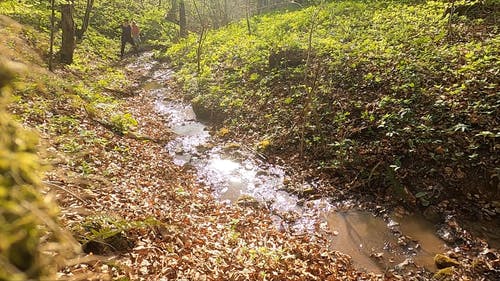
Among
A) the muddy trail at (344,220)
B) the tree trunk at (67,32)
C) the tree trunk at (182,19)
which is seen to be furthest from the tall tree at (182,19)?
the muddy trail at (344,220)

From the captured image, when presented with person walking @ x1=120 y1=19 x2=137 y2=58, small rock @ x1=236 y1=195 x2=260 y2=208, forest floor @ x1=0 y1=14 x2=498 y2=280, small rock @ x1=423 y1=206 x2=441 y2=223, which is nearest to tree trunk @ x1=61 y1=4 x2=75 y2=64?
forest floor @ x1=0 y1=14 x2=498 y2=280

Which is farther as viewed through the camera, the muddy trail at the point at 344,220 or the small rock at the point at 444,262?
the muddy trail at the point at 344,220

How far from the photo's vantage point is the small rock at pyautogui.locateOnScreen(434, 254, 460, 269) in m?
5.49

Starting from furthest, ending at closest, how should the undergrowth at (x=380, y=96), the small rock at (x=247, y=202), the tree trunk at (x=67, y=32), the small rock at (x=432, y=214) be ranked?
the tree trunk at (x=67, y=32)
the small rock at (x=247, y=202)
the undergrowth at (x=380, y=96)
the small rock at (x=432, y=214)

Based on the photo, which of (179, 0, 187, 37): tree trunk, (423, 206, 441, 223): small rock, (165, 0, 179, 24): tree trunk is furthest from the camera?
(165, 0, 179, 24): tree trunk

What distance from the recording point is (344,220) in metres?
6.88

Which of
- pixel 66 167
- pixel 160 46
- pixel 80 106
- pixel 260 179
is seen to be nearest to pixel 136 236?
pixel 66 167

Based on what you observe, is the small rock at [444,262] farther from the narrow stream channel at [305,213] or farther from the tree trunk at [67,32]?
the tree trunk at [67,32]

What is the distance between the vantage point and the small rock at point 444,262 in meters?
5.49

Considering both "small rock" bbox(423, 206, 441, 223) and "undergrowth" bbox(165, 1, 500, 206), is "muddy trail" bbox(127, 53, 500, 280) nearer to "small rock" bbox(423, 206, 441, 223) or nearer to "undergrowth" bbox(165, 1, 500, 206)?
"small rock" bbox(423, 206, 441, 223)

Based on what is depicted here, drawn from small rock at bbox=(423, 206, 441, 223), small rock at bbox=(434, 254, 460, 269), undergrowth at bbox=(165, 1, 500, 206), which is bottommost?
small rock at bbox=(434, 254, 460, 269)

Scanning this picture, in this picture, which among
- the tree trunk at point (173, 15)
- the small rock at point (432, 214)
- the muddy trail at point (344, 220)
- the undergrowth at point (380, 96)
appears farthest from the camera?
the tree trunk at point (173, 15)

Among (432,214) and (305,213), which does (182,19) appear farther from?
(432,214)

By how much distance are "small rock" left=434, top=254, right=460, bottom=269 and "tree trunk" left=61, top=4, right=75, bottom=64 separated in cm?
1316
